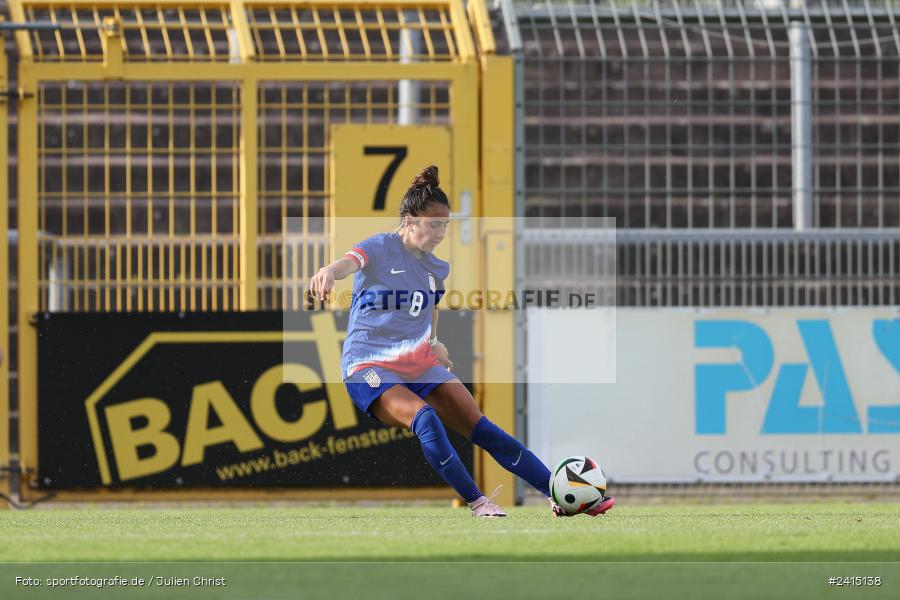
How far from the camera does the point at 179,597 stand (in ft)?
15.0

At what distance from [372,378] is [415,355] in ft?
0.91

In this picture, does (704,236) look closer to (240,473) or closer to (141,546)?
(240,473)

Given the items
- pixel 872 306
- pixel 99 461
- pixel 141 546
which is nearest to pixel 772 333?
pixel 872 306

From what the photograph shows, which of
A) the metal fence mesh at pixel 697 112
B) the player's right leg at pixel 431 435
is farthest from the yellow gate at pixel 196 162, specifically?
the player's right leg at pixel 431 435

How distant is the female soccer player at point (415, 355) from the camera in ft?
25.5

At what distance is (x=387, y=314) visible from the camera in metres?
8.03

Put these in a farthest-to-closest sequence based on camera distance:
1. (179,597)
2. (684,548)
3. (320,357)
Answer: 1. (320,357)
2. (684,548)
3. (179,597)

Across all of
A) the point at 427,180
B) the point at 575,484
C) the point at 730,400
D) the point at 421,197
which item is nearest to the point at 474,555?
the point at 575,484

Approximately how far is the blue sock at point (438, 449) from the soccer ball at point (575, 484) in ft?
1.26

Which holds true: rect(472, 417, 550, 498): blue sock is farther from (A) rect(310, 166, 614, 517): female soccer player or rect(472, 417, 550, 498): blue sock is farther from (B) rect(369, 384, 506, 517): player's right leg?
(B) rect(369, 384, 506, 517): player's right leg

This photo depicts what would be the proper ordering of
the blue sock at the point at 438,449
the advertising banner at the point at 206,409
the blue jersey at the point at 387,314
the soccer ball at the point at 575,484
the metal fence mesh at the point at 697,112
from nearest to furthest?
the blue sock at the point at 438,449 → the soccer ball at the point at 575,484 → the blue jersey at the point at 387,314 → the advertising banner at the point at 206,409 → the metal fence mesh at the point at 697,112

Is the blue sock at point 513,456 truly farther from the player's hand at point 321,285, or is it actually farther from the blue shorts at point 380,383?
the player's hand at point 321,285

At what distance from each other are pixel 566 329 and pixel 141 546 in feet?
16.7

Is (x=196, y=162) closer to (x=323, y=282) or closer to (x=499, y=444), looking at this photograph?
(x=499, y=444)
